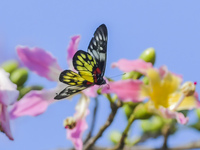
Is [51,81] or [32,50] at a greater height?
[32,50]

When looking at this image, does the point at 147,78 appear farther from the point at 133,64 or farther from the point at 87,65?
the point at 87,65

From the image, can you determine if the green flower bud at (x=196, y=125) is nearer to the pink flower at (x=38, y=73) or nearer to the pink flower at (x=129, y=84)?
the pink flower at (x=129, y=84)

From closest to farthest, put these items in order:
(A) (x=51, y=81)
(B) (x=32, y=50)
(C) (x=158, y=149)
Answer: (B) (x=32, y=50) → (A) (x=51, y=81) → (C) (x=158, y=149)

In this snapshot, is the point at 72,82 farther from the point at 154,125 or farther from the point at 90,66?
the point at 154,125

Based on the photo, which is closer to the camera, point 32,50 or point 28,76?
point 32,50

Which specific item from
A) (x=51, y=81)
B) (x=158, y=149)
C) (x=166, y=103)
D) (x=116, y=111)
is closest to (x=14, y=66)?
(x=51, y=81)

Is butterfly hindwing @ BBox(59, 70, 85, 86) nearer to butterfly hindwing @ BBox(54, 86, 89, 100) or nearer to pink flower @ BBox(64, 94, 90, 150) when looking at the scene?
butterfly hindwing @ BBox(54, 86, 89, 100)

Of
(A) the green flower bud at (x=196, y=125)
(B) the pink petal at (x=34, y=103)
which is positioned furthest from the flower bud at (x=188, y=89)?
(A) the green flower bud at (x=196, y=125)
